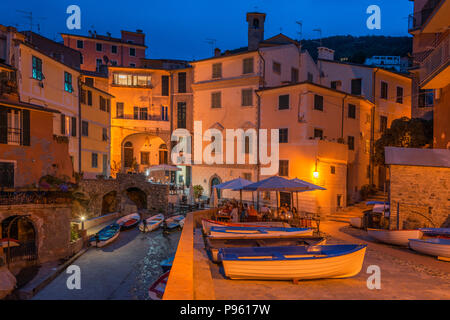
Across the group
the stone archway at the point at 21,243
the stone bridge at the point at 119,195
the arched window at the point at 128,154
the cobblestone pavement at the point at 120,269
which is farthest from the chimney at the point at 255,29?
the stone archway at the point at 21,243

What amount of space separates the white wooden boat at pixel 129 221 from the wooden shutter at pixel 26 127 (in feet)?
33.2

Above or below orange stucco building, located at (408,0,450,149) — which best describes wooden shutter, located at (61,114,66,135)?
below

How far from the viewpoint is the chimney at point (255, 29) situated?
112 feet

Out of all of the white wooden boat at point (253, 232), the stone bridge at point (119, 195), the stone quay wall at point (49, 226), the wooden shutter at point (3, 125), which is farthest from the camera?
the stone bridge at point (119, 195)

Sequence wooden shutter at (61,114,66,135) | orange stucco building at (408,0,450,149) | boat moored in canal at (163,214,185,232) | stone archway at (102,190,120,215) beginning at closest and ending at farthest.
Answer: orange stucco building at (408,0,450,149)
wooden shutter at (61,114,66,135)
boat moored in canal at (163,214,185,232)
stone archway at (102,190,120,215)

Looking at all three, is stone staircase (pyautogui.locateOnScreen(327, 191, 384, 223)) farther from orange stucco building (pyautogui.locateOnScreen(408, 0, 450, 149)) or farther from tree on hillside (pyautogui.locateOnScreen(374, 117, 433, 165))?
orange stucco building (pyautogui.locateOnScreen(408, 0, 450, 149))

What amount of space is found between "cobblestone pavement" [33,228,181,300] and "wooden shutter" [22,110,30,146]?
9127 mm

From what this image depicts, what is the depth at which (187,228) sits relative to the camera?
494 inches

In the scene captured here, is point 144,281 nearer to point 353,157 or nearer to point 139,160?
point 353,157

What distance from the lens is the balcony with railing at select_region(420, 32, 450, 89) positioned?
15.4 meters

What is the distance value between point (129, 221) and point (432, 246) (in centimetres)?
2385

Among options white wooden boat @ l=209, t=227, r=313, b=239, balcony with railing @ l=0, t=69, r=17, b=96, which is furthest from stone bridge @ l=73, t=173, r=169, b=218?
white wooden boat @ l=209, t=227, r=313, b=239

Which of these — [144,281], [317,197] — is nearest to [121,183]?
[144,281]

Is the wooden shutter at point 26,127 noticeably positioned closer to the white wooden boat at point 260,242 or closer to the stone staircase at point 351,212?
the white wooden boat at point 260,242
